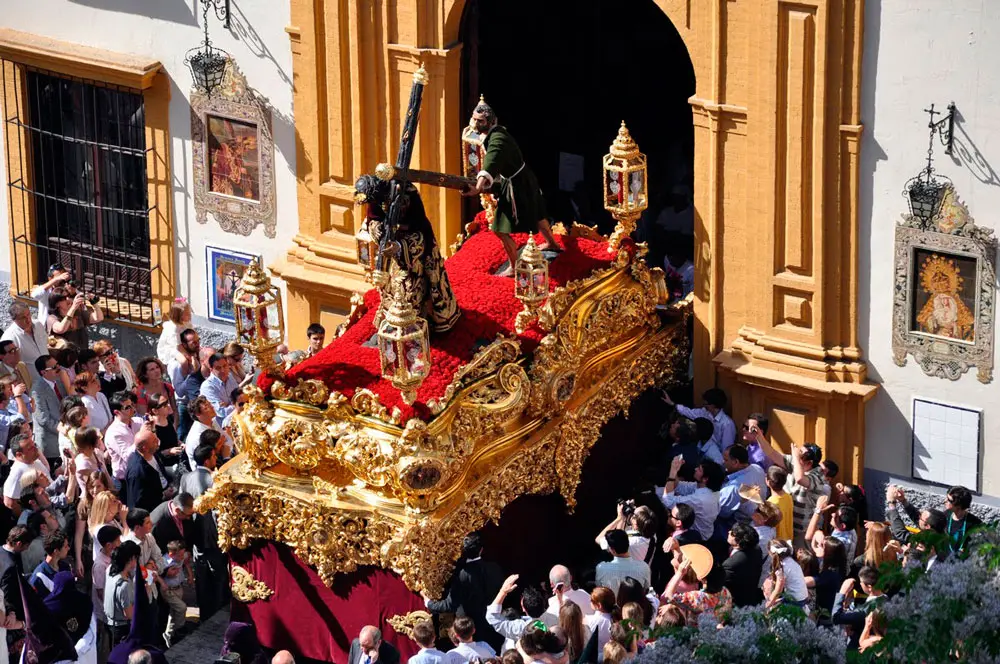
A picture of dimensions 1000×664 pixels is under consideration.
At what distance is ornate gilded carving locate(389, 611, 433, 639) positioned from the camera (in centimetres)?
1623

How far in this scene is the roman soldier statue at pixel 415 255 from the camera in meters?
16.4

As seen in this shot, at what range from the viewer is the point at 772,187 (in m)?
18.2

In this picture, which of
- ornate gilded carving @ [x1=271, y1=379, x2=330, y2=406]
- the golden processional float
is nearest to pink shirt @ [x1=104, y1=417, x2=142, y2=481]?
the golden processional float

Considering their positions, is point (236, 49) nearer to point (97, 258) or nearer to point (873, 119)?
point (97, 258)

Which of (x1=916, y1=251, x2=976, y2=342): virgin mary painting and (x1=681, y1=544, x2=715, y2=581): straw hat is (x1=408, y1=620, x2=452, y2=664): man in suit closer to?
(x1=681, y1=544, x2=715, y2=581): straw hat

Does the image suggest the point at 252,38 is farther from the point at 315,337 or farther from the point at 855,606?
the point at 855,606

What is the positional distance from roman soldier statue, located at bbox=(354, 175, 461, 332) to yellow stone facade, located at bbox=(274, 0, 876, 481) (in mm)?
2891

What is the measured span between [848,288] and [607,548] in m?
3.34

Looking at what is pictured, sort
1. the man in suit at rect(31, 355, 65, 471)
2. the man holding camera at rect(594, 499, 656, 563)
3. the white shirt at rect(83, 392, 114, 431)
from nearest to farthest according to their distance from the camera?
the man holding camera at rect(594, 499, 656, 563) → the white shirt at rect(83, 392, 114, 431) → the man in suit at rect(31, 355, 65, 471)

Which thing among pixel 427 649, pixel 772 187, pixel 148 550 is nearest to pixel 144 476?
pixel 148 550

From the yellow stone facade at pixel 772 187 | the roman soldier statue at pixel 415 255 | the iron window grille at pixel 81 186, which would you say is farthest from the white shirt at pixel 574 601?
the iron window grille at pixel 81 186

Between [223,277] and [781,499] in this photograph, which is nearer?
[781,499]

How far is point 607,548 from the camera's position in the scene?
16453 mm

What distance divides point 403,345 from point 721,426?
383cm
